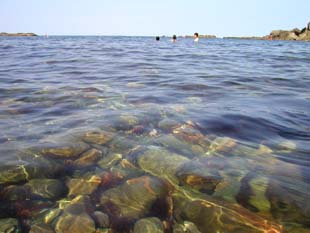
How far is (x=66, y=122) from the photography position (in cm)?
478

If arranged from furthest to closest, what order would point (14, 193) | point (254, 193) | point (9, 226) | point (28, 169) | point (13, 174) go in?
point (28, 169)
point (13, 174)
point (254, 193)
point (14, 193)
point (9, 226)

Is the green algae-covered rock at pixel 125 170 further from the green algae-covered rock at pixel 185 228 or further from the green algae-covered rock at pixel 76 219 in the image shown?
the green algae-covered rock at pixel 185 228

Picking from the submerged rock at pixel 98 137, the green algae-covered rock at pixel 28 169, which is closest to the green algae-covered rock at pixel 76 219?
the green algae-covered rock at pixel 28 169

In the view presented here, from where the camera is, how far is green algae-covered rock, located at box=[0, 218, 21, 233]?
2.36 m

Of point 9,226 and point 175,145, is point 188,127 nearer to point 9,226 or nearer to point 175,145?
point 175,145

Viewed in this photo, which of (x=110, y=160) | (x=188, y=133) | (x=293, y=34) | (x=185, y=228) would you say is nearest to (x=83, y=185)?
(x=110, y=160)

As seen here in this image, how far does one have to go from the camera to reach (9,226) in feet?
7.89

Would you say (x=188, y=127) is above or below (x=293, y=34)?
above

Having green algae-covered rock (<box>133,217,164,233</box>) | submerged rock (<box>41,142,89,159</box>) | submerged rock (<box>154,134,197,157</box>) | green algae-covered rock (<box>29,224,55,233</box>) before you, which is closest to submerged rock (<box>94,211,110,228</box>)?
green algae-covered rock (<box>133,217,164,233</box>)

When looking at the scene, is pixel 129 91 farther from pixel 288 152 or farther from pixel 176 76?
pixel 288 152

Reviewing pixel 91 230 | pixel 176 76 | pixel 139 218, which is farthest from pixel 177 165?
pixel 176 76

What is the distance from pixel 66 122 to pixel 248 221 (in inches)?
131

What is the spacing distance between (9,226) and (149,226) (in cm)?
119

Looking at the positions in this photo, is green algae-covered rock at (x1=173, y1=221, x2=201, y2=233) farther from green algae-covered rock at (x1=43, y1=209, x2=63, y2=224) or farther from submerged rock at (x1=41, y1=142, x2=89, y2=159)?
submerged rock at (x1=41, y1=142, x2=89, y2=159)
